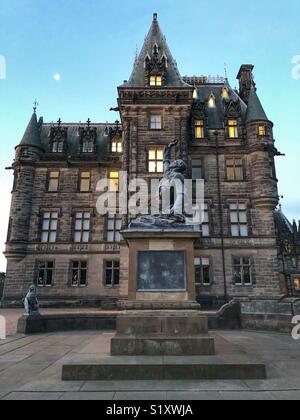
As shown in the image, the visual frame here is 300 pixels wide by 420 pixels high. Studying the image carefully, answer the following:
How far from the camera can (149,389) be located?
495 cm

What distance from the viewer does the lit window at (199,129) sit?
84.9 ft

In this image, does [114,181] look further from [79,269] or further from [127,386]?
[127,386]

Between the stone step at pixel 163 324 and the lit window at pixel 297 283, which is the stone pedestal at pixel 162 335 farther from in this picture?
the lit window at pixel 297 283

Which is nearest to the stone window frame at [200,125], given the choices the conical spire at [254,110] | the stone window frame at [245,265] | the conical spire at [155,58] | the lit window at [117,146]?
the conical spire at [155,58]

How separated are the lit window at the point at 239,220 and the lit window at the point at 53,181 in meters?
15.1

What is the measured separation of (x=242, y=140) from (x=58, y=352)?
22.2 meters

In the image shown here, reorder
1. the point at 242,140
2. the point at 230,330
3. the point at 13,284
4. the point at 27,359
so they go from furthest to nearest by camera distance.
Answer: the point at 242,140 < the point at 13,284 < the point at 230,330 < the point at 27,359

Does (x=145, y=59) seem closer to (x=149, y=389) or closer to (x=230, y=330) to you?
(x=230, y=330)

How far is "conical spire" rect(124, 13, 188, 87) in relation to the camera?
25609mm

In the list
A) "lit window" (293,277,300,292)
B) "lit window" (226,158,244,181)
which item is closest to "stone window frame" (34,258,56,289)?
"lit window" (226,158,244,181)

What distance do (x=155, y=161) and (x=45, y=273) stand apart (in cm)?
1258

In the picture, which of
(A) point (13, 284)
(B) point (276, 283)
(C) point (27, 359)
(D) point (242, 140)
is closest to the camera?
(C) point (27, 359)
